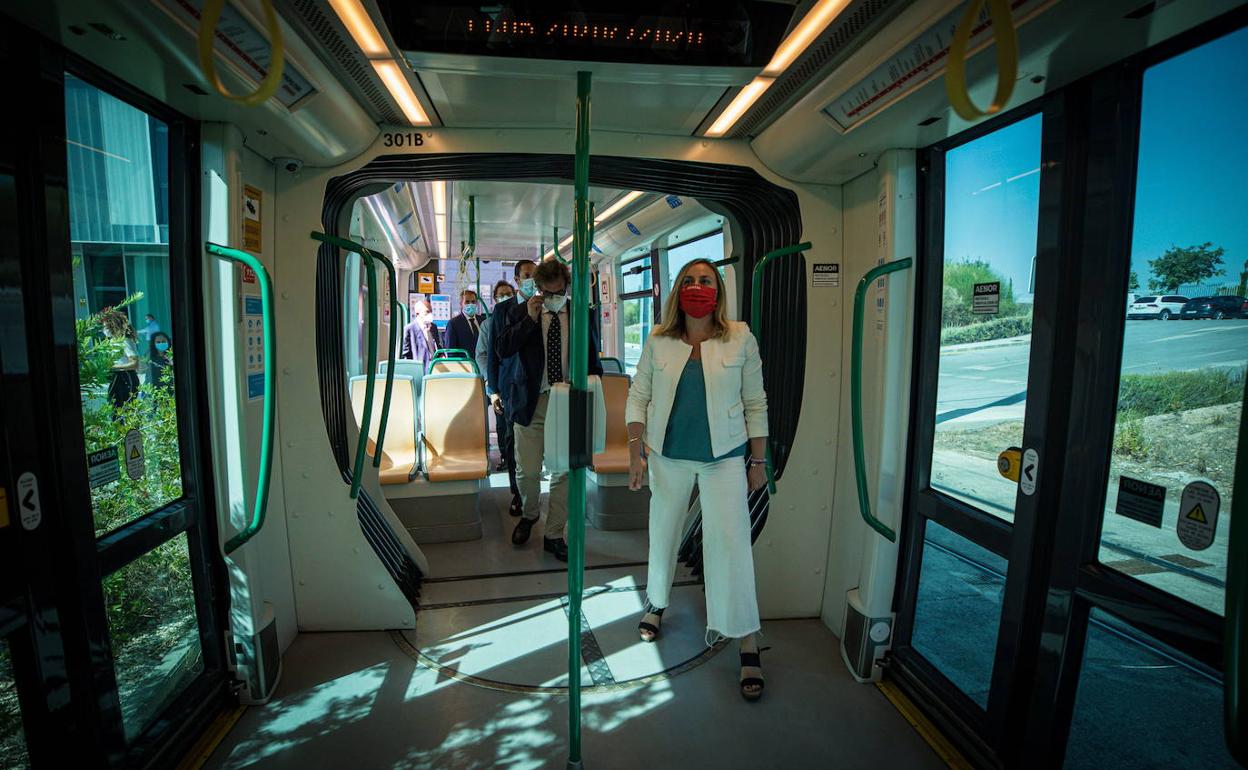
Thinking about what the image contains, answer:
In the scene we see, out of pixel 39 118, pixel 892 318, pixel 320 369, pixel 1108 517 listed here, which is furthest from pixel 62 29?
pixel 1108 517

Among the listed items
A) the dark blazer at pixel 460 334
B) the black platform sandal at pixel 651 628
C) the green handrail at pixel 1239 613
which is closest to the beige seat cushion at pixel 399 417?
the black platform sandal at pixel 651 628

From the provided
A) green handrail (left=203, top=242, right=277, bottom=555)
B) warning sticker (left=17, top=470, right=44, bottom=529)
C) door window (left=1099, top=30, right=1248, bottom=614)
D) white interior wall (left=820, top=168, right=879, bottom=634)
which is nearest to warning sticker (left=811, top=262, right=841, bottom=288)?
white interior wall (left=820, top=168, right=879, bottom=634)

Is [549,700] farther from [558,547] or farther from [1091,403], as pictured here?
[1091,403]

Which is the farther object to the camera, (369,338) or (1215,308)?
(369,338)

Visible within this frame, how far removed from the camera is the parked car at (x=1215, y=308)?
1.56 meters

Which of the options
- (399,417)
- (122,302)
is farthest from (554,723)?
(399,417)

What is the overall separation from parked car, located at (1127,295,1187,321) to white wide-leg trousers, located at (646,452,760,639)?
4.64 ft

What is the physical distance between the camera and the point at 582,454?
192 centimetres

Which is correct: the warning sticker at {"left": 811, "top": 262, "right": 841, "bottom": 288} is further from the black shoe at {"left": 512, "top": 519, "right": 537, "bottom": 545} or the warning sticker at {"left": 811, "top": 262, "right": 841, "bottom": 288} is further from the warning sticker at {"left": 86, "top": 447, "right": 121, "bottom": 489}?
the warning sticker at {"left": 86, "top": 447, "right": 121, "bottom": 489}

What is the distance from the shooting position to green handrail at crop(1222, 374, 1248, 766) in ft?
3.07

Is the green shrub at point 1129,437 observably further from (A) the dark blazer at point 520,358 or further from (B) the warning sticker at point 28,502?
(B) the warning sticker at point 28,502

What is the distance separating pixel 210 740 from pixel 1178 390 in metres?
3.38

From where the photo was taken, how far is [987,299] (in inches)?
93.5

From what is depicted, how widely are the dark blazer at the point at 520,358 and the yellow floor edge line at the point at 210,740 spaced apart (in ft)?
6.70
